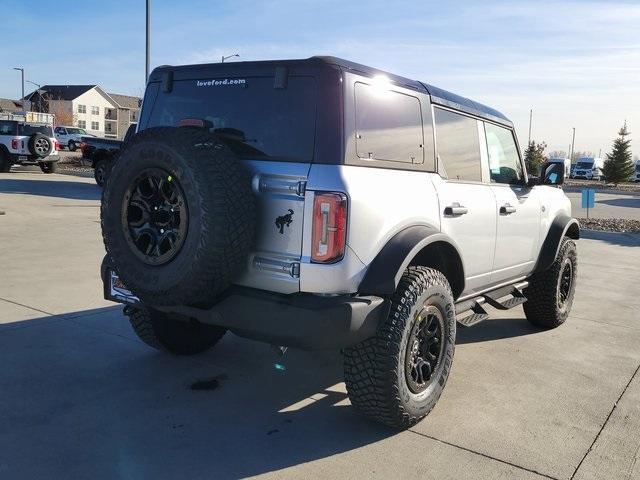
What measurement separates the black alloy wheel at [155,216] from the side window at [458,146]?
179cm

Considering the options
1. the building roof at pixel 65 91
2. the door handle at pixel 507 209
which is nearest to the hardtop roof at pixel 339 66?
the door handle at pixel 507 209

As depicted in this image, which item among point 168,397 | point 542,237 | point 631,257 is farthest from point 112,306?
point 631,257

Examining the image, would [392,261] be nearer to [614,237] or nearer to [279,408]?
[279,408]

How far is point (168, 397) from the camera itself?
3.77 metres

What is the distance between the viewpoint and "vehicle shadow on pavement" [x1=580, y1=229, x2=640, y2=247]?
42.1 feet

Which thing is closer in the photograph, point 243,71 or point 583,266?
point 243,71

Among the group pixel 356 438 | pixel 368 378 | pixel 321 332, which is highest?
pixel 321 332

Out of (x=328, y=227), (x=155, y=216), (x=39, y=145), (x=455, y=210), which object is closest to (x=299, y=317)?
(x=328, y=227)

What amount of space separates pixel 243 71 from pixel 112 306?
3.23m

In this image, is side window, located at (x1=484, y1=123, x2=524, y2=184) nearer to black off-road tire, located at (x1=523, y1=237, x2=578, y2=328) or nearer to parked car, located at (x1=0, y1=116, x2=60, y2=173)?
black off-road tire, located at (x1=523, y1=237, x2=578, y2=328)

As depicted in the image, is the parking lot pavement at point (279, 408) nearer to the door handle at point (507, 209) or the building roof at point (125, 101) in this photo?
the door handle at point (507, 209)

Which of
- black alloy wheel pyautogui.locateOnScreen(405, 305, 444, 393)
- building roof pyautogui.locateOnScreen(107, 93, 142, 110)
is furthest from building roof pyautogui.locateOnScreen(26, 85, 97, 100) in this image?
black alloy wheel pyautogui.locateOnScreen(405, 305, 444, 393)

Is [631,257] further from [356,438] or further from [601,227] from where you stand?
[356,438]

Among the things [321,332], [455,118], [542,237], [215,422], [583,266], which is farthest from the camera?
[583,266]
